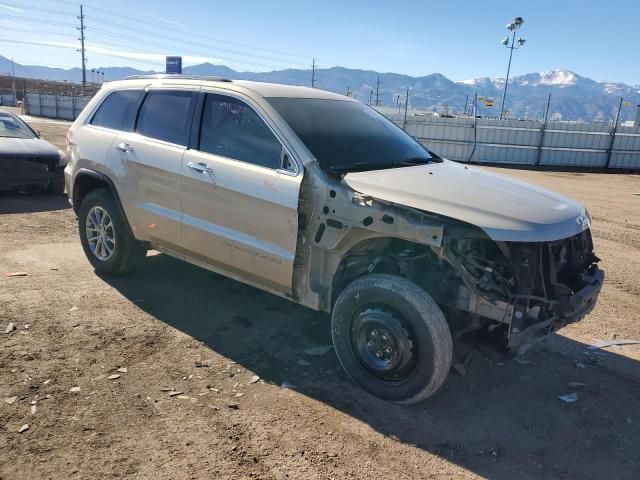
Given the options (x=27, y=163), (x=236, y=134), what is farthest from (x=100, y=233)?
(x=27, y=163)

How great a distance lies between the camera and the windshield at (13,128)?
31.6 feet

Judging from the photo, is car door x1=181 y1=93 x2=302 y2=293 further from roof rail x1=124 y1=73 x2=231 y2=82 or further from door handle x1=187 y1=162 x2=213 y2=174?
roof rail x1=124 y1=73 x2=231 y2=82

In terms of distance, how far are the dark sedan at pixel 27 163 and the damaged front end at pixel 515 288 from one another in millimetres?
8214

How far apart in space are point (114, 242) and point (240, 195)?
1.92 m

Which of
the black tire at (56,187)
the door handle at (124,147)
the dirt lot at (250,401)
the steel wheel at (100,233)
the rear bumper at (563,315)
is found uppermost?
the door handle at (124,147)

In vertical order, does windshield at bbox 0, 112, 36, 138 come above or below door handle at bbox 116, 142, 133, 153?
below

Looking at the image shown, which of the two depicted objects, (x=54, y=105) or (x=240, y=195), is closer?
(x=240, y=195)

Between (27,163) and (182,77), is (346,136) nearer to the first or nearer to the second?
(182,77)

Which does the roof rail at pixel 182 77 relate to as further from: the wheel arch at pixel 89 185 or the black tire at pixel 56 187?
the black tire at pixel 56 187

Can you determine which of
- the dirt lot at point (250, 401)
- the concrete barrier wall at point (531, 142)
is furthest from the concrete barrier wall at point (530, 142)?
the dirt lot at point (250, 401)

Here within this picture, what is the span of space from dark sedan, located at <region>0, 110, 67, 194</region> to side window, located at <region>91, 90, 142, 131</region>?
169 inches

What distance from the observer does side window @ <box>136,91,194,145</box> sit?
14.8ft

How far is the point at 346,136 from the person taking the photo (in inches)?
165

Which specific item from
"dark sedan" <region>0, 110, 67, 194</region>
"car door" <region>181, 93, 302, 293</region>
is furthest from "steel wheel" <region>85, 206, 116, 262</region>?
"dark sedan" <region>0, 110, 67, 194</region>
